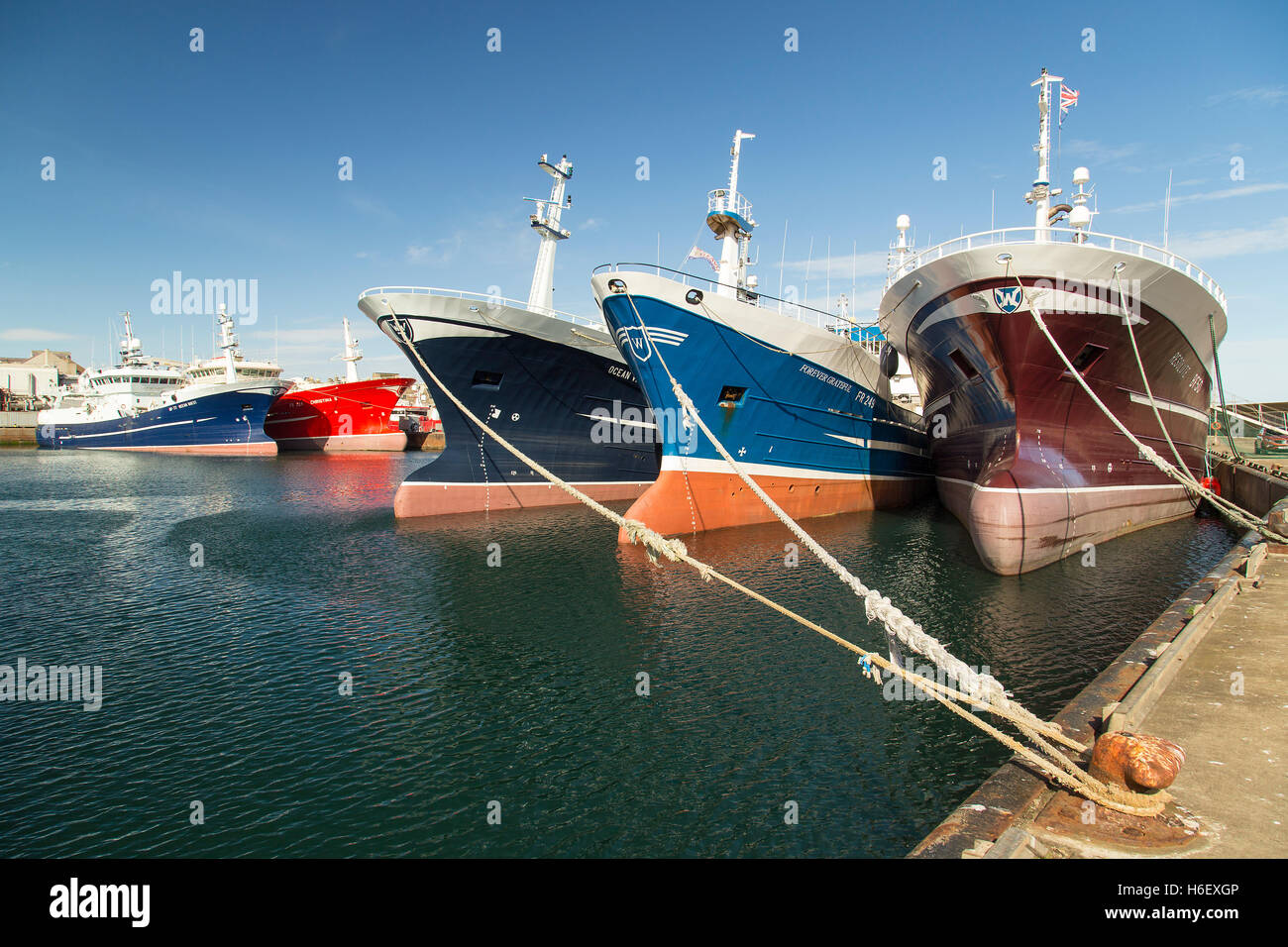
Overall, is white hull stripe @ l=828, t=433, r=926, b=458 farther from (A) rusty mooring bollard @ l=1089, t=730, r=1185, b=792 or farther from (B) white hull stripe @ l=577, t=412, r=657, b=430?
(A) rusty mooring bollard @ l=1089, t=730, r=1185, b=792

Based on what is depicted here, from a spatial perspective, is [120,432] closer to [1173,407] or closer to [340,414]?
[340,414]

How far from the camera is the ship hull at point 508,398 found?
21.6m

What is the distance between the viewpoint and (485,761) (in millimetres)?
7109

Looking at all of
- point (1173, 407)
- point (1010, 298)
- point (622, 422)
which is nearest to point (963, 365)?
point (1010, 298)

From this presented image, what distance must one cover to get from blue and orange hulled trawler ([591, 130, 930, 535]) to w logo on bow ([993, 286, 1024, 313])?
5.92 m

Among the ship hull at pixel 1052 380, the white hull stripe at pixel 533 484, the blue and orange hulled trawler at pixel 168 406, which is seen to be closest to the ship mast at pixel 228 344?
the blue and orange hulled trawler at pixel 168 406

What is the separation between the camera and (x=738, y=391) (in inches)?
758

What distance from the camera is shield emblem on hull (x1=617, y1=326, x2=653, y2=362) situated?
1750cm

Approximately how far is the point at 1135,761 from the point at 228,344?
7604cm

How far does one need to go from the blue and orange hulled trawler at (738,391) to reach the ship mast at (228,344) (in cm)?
5909

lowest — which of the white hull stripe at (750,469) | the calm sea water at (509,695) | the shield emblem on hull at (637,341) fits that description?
the calm sea water at (509,695)

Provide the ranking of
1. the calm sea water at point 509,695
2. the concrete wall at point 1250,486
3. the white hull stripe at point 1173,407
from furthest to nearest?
the concrete wall at point 1250,486 < the white hull stripe at point 1173,407 < the calm sea water at point 509,695

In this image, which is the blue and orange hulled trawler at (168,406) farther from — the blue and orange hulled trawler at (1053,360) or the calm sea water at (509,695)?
the blue and orange hulled trawler at (1053,360)
